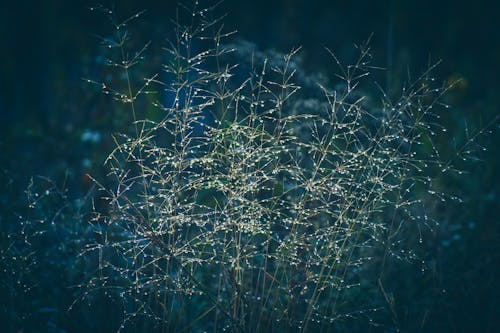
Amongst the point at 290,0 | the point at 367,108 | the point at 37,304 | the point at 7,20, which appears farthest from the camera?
the point at 290,0

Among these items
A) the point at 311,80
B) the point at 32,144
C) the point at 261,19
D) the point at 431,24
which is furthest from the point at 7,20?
the point at 431,24

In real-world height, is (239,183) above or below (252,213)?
above

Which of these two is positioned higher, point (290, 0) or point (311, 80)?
point (290, 0)

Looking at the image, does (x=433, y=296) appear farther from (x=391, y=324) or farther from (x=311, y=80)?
(x=311, y=80)
